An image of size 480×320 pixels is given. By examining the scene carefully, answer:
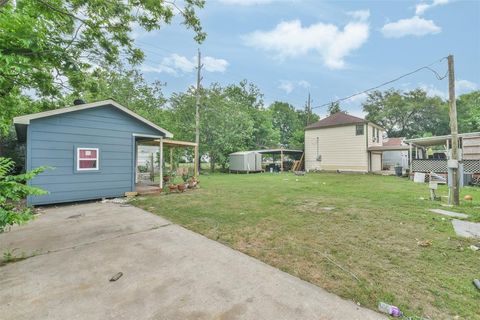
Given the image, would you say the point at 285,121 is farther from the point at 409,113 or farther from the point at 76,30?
the point at 76,30

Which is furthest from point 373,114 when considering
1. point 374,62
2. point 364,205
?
point 364,205

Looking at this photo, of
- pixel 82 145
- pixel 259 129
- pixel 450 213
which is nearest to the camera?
pixel 450 213

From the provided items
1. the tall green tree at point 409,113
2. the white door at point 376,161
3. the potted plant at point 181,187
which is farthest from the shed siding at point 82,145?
the tall green tree at point 409,113

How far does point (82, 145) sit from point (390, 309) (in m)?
8.31

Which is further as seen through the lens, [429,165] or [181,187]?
[429,165]

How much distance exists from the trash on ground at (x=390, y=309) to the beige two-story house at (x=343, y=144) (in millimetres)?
19030

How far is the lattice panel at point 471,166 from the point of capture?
36.6ft

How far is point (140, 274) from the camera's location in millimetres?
2600

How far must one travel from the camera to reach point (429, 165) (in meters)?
13.0

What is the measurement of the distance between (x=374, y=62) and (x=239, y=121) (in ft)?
37.3

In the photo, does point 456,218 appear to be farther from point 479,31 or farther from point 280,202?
point 479,31

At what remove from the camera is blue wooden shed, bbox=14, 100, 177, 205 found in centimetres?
620

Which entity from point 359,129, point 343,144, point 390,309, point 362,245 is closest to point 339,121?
point 359,129

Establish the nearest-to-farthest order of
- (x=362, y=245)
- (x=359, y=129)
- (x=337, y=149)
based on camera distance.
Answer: (x=362, y=245)
(x=359, y=129)
(x=337, y=149)
